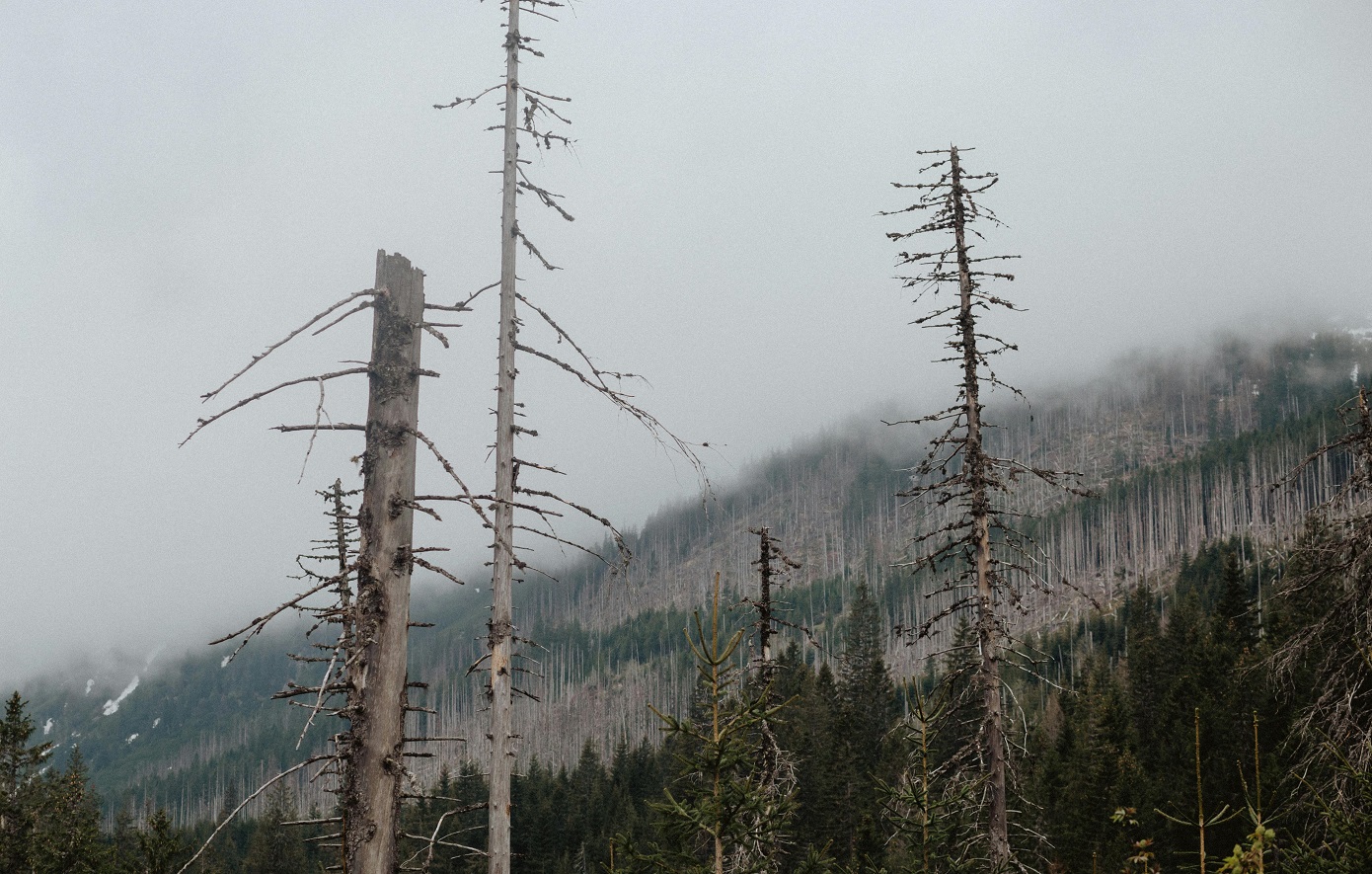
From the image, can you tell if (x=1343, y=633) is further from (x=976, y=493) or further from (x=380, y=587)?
(x=380, y=587)

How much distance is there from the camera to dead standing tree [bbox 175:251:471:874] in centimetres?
612

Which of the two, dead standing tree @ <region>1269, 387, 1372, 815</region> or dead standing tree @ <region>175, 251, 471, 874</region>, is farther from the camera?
dead standing tree @ <region>1269, 387, 1372, 815</region>

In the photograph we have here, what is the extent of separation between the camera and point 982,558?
46.0 ft

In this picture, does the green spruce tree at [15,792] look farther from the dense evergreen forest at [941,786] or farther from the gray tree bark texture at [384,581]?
the gray tree bark texture at [384,581]

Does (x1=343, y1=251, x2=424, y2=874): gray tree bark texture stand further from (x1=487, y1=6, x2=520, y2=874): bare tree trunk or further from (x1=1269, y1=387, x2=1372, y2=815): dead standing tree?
(x1=1269, y1=387, x2=1372, y2=815): dead standing tree

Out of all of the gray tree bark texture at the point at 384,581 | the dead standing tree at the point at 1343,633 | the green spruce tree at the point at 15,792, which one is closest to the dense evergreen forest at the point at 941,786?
the green spruce tree at the point at 15,792

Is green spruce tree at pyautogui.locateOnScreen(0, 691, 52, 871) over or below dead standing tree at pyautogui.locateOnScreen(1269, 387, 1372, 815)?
below

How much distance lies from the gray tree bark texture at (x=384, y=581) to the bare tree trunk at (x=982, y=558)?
9646 mm

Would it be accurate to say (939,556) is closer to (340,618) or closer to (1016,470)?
(1016,470)

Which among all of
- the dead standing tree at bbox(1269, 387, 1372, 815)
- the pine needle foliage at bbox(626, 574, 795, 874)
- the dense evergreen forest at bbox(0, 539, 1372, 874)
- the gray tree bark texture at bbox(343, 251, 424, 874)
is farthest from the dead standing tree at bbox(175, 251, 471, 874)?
the dead standing tree at bbox(1269, 387, 1372, 815)

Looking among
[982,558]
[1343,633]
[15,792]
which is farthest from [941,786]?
[15,792]

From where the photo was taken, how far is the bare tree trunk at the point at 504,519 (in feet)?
26.4

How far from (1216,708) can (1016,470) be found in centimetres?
2498

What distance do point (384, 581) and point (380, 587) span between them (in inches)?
2.4
